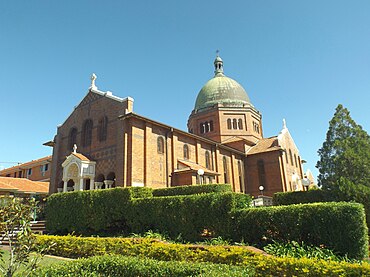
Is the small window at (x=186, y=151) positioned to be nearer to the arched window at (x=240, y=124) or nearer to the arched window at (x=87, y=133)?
the arched window at (x=87, y=133)

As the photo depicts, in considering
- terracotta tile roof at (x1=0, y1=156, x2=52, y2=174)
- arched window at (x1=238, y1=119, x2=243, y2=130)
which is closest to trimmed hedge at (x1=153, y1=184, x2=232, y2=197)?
arched window at (x1=238, y1=119, x2=243, y2=130)

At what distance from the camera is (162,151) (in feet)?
80.0

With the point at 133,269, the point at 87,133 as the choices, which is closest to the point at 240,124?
the point at 87,133

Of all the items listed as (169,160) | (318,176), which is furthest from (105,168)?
(318,176)

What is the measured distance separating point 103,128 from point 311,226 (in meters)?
19.8

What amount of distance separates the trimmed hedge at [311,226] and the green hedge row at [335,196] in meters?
5.39

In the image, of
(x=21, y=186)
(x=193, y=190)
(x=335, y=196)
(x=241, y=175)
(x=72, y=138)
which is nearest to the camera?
(x=335, y=196)

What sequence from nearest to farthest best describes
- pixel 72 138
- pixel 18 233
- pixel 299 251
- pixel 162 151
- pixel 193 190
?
pixel 18 233 < pixel 299 251 < pixel 193 190 < pixel 162 151 < pixel 72 138

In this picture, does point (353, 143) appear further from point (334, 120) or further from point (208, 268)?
point (208, 268)

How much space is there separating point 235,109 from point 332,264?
36.1 meters

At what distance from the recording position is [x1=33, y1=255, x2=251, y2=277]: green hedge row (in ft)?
19.5

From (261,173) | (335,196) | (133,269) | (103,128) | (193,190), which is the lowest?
(133,269)

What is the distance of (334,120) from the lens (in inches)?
692

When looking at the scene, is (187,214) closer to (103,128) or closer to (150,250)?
(150,250)
